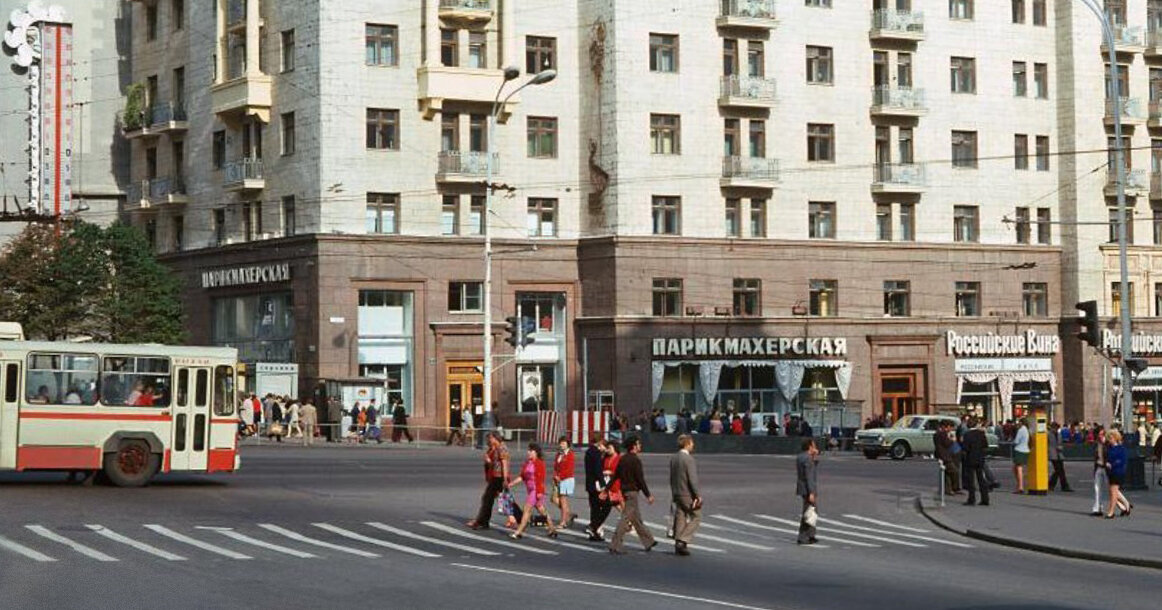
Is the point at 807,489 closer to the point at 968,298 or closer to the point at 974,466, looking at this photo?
the point at 974,466

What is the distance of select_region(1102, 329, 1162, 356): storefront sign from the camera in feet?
261

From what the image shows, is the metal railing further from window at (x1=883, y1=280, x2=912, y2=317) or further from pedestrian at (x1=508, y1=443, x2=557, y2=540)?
pedestrian at (x1=508, y1=443, x2=557, y2=540)

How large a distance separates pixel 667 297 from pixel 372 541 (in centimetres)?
4499

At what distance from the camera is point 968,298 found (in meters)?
78.4

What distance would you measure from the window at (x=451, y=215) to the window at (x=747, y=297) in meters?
11.0

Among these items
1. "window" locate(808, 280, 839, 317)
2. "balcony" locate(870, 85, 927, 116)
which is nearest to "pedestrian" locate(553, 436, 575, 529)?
"window" locate(808, 280, 839, 317)

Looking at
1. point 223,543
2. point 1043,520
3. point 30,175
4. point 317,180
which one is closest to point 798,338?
point 317,180

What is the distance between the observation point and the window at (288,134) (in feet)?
232

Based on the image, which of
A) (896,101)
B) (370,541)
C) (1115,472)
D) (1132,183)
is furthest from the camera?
(1132,183)

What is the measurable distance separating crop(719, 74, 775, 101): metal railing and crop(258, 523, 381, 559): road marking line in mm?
45594

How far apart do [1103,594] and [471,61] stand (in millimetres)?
51896

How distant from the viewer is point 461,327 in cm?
7044

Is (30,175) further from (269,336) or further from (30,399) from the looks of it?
(30,399)

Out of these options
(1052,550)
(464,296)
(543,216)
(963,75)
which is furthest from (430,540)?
(963,75)
